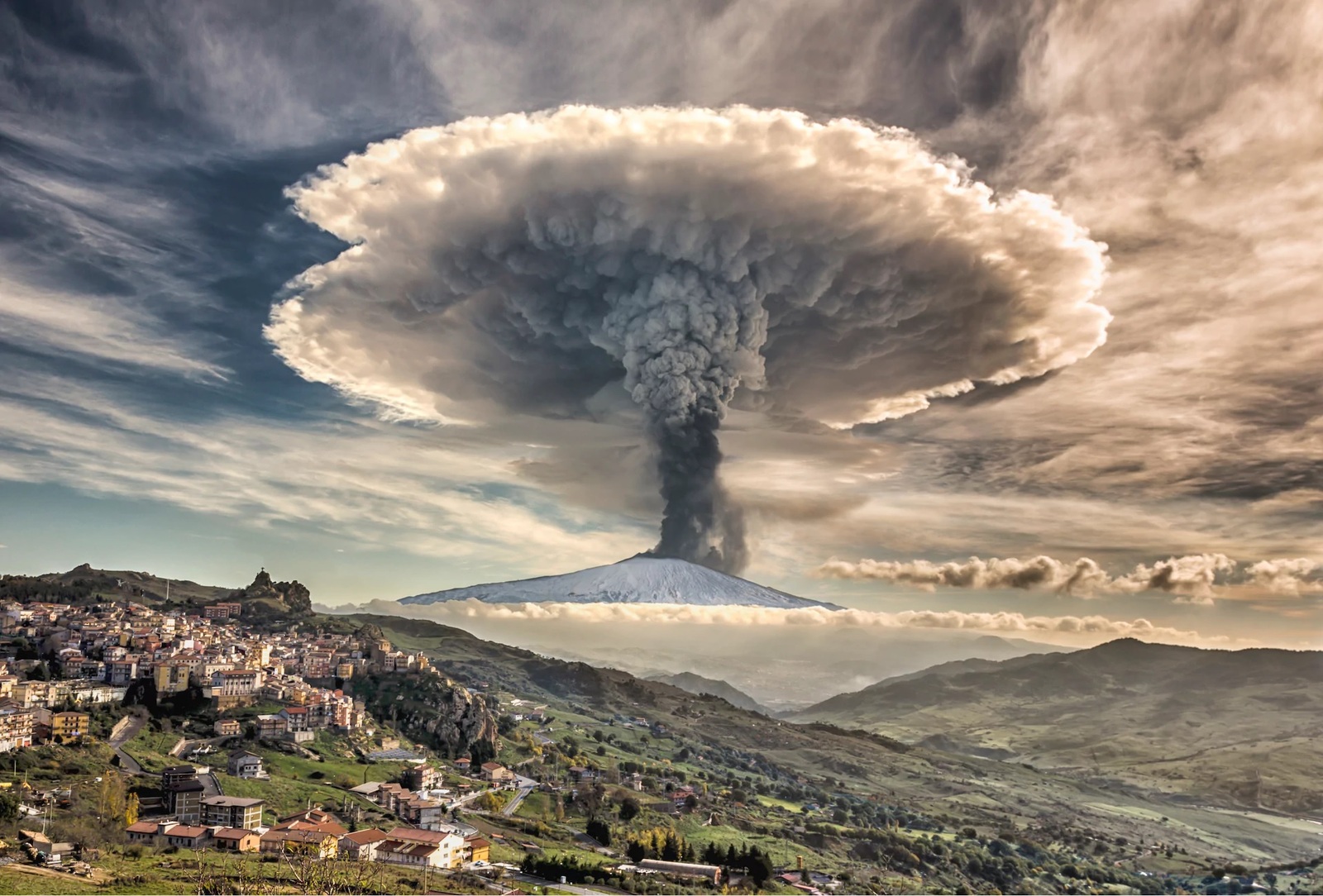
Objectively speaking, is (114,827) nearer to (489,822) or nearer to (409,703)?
(489,822)

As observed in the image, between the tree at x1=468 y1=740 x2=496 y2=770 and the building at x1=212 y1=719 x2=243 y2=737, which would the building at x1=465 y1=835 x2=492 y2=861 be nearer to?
the building at x1=212 y1=719 x2=243 y2=737

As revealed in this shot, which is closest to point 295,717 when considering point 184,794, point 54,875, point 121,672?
point 121,672

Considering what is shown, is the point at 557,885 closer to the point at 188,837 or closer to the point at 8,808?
the point at 188,837

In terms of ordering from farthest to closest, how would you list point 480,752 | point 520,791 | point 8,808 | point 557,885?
1. point 480,752
2. point 520,791
3. point 557,885
4. point 8,808

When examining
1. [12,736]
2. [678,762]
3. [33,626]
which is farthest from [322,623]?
[12,736]

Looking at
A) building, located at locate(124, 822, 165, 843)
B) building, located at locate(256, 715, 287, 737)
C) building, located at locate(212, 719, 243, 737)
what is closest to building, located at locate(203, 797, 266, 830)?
building, located at locate(124, 822, 165, 843)

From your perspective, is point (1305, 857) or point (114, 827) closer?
point (114, 827)

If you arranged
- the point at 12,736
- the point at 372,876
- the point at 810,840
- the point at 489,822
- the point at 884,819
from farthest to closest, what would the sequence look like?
the point at 884,819
the point at 810,840
the point at 489,822
the point at 12,736
the point at 372,876
